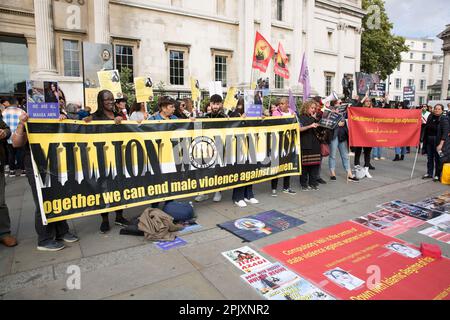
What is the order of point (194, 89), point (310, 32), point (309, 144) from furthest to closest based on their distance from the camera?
point (310, 32) → point (194, 89) → point (309, 144)

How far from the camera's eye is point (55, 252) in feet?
13.8

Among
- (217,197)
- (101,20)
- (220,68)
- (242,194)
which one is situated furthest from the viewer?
(220,68)

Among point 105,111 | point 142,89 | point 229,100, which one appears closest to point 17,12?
point 142,89

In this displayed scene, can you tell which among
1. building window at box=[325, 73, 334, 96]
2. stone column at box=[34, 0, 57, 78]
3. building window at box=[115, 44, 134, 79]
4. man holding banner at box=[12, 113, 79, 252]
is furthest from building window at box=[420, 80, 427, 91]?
man holding banner at box=[12, 113, 79, 252]

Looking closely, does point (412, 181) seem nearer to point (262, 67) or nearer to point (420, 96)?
point (262, 67)

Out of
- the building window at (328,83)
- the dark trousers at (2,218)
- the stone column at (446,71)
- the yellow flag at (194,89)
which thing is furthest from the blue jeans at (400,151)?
the stone column at (446,71)

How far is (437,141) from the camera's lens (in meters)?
8.38

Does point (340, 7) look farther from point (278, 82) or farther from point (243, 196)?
point (243, 196)

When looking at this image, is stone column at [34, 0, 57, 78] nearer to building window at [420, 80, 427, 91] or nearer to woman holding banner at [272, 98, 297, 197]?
woman holding banner at [272, 98, 297, 197]

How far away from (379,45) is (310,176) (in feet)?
138

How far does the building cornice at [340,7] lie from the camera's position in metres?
31.4

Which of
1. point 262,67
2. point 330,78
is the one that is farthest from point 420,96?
point 262,67

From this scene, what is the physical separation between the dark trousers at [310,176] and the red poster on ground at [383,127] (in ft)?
4.37

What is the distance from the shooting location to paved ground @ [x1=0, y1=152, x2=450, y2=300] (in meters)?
3.22
